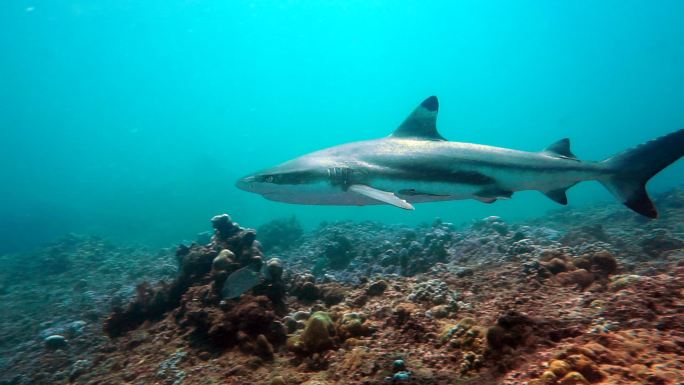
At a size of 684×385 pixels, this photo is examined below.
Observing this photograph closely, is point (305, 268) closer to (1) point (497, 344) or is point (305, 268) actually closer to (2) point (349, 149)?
(2) point (349, 149)

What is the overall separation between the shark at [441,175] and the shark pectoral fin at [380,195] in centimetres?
3

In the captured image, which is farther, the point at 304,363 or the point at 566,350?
the point at 304,363

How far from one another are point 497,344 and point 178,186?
317 ft

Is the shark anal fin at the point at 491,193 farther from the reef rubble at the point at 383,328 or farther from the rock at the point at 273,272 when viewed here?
the rock at the point at 273,272

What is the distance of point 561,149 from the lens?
25.9ft

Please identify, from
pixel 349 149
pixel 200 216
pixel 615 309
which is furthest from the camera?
pixel 200 216

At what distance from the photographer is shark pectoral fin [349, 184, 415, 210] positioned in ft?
19.0

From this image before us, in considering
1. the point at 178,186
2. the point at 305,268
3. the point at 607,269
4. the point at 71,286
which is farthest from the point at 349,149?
the point at 178,186

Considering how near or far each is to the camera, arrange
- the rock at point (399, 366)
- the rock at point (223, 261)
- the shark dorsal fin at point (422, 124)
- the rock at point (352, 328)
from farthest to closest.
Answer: the shark dorsal fin at point (422, 124) < the rock at point (223, 261) < the rock at point (352, 328) < the rock at point (399, 366)

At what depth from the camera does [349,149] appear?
7.82 m

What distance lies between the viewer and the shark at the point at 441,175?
6.75 m

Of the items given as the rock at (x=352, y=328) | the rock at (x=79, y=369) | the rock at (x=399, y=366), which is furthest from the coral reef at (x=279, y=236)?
the rock at (x=399, y=366)

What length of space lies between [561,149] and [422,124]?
2988mm

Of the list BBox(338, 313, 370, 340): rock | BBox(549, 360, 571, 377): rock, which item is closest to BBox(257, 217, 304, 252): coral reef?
BBox(338, 313, 370, 340): rock
